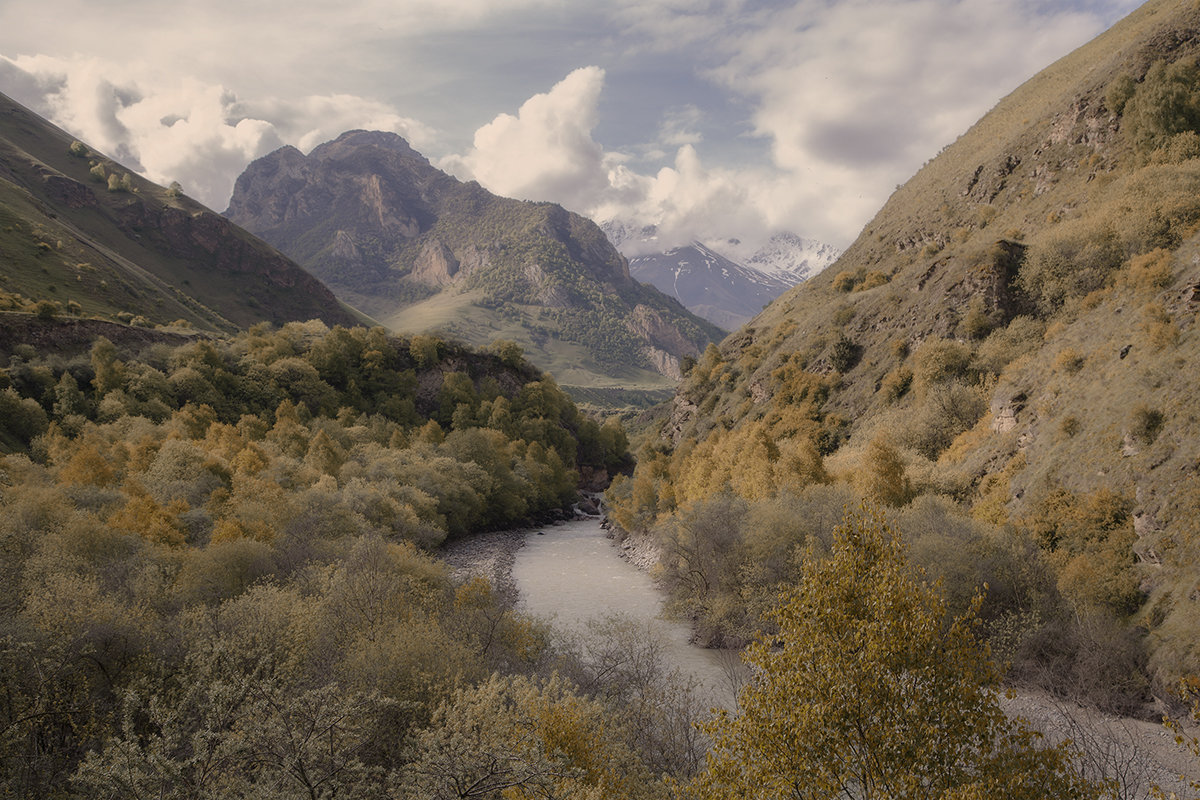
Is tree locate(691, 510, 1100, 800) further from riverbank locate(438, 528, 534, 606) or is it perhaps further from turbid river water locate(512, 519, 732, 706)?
riverbank locate(438, 528, 534, 606)

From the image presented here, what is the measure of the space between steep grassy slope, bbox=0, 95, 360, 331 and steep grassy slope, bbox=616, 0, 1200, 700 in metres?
104

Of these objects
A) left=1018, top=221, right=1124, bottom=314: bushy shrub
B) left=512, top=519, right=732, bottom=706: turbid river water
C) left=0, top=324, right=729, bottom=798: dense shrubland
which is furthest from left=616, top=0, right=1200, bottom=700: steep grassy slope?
left=0, top=324, right=729, bottom=798: dense shrubland

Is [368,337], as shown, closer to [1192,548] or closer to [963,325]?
[963,325]

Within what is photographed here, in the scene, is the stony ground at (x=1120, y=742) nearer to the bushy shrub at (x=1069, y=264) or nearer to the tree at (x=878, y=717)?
the tree at (x=878, y=717)

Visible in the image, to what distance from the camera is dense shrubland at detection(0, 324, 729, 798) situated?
1488 centimetres

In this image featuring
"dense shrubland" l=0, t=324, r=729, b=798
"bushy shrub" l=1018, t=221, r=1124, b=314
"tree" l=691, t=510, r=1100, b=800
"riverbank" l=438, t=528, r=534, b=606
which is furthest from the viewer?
"riverbank" l=438, t=528, r=534, b=606

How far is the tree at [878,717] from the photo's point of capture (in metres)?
12.1

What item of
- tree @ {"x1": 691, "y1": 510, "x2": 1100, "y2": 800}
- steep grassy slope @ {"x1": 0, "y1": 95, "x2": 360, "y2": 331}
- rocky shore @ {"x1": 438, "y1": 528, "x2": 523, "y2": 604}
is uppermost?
steep grassy slope @ {"x1": 0, "y1": 95, "x2": 360, "y2": 331}

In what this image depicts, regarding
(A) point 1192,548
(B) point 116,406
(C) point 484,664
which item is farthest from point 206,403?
(A) point 1192,548

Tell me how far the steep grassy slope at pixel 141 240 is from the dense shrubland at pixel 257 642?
179 ft

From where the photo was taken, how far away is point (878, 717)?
12.4 m

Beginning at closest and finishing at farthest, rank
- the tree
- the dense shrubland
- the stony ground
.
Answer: the tree, the dense shrubland, the stony ground

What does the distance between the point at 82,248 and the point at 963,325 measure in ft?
453

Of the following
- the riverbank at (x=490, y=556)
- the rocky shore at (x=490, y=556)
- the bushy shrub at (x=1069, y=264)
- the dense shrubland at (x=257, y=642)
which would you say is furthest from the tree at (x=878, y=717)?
the bushy shrub at (x=1069, y=264)
